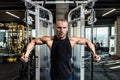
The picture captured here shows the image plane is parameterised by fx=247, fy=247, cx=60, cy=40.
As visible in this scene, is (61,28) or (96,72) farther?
(96,72)

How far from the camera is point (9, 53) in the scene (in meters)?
13.1

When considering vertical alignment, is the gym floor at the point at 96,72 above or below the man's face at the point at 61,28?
below

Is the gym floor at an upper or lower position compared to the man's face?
lower

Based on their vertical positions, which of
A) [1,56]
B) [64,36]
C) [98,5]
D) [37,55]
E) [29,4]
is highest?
[98,5]

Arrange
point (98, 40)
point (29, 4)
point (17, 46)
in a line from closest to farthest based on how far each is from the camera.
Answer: point (29, 4) → point (17, 46) → point (98, 40)

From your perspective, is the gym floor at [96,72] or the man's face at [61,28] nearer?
the man's face at [61,28]

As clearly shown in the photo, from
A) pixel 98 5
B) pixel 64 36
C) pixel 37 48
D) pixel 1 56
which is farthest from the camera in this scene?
pixel 1 56

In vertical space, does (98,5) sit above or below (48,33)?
above

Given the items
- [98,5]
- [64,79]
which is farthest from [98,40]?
[64,79]

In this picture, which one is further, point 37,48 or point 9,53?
point 9,53

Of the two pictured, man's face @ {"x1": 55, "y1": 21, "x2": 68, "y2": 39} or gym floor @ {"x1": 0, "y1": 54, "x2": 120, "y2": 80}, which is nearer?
man's face @ {"x1": 55, "y1": 21, "x2": 68, "y2": 39}

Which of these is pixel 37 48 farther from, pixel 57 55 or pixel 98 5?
pixel 98 5

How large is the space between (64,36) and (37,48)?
183 cm

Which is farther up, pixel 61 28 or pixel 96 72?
pixel 61 28
